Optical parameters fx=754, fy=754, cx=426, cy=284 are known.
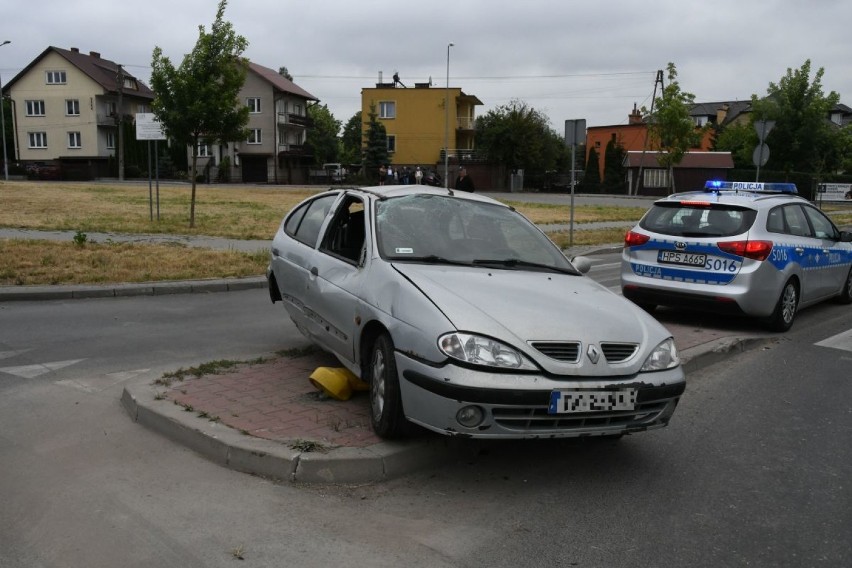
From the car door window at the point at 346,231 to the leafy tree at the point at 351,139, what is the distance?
10294 centimetres

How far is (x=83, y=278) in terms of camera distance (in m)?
10.8

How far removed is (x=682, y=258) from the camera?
8.54 metres

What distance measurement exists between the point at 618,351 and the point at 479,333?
82 cm

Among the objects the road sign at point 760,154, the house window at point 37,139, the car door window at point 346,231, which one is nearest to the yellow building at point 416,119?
the house window at point 37,139

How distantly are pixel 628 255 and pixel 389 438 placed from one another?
551 centimetres

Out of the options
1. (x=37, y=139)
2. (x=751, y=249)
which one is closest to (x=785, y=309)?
(x=751, y=249)

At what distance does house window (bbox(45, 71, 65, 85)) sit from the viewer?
73.6 m

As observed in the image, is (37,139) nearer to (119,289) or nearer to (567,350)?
(119,289)

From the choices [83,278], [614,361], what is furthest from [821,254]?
[83,278]

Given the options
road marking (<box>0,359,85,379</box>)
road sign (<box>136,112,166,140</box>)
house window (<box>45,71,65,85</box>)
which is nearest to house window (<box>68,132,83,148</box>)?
house window (<box>45,71,65,85</box>)

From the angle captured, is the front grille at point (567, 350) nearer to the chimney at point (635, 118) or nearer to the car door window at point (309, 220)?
the car door window at point (309, 220)

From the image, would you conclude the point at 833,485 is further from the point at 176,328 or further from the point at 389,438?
the point at 176,328

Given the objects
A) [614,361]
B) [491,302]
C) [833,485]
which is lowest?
[833,485]

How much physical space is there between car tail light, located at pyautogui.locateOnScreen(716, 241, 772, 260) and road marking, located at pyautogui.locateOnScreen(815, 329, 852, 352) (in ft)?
3.74
